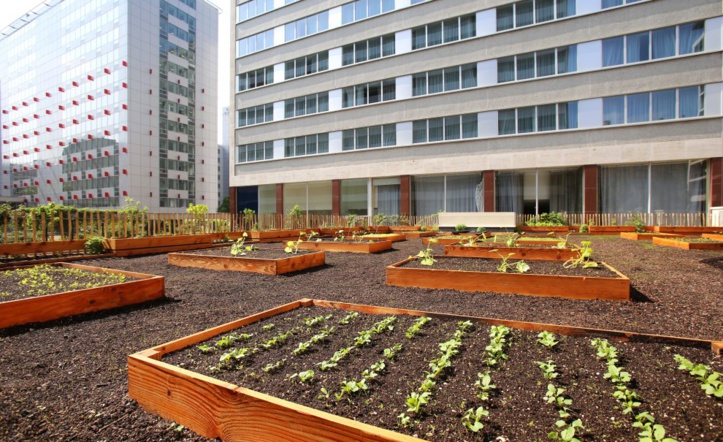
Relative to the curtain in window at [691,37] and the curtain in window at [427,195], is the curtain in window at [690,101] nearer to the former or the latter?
the curtain in window at [691,37]

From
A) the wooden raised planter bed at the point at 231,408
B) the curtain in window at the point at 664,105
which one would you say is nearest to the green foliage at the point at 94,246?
the wooden raised planter bed at the point at 231,408

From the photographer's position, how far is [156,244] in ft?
36.9

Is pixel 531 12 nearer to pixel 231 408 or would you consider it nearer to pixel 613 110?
pixel 613 110

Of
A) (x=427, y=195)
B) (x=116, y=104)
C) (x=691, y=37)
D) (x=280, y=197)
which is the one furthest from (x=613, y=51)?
(x=116, y=104)

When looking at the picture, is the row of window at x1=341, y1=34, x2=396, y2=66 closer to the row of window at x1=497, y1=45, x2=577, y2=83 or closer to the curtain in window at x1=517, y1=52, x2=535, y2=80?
the row of window at x1=497, y1=45, x2=577, y2=83

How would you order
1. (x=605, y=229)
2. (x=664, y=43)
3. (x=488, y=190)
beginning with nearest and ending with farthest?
→ (x=605, y=229), (x=664, y=43), (x=488, y=190)

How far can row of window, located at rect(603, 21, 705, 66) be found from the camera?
63.2 ft

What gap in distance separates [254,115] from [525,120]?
22.2 meters

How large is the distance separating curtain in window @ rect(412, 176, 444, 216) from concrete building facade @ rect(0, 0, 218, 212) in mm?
42005

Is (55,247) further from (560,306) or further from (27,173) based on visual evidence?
(27,173)

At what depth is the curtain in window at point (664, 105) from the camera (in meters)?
19.5

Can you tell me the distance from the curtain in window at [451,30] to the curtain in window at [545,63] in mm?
5504

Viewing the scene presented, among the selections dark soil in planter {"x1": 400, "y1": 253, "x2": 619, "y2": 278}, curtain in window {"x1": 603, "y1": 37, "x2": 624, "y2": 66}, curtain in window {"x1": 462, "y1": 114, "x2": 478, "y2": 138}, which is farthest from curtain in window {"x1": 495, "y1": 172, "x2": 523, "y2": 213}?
dark soil in planter {"x1": 400, "y1": 253, "x2": 619, "y2": 278}

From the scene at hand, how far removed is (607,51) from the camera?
20.7 meters
